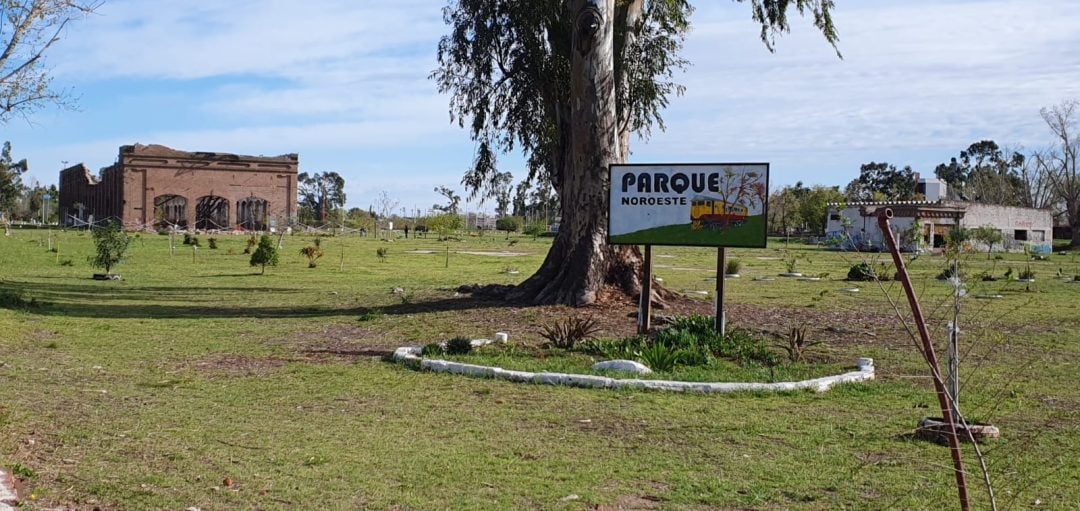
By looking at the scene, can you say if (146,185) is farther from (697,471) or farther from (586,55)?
(697,471)

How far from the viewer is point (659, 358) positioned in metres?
11.5

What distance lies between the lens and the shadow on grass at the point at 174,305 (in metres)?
18.0

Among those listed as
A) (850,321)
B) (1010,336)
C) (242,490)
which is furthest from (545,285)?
(242,490)

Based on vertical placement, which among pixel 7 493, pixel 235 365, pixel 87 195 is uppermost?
pixel 87 195

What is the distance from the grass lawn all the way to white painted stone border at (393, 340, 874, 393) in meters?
0.23

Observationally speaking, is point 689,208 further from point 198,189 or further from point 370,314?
point 198,189

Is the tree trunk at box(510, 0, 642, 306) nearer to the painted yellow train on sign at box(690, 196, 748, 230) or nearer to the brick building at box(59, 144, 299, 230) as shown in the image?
the painted yellow train on sign at box(690, 196, 748, 230)

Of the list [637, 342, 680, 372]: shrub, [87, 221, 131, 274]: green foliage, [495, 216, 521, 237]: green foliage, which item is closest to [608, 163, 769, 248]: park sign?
[637, 342, 680, 372]: shrub

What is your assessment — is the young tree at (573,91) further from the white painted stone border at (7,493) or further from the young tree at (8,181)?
the young tree at (8,181)

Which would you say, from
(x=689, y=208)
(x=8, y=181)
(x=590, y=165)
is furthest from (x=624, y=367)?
(x=8, y=181)

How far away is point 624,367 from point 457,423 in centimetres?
306

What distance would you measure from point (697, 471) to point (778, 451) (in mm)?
956

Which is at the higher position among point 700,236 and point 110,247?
point 700,236

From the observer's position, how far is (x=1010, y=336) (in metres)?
14.8
